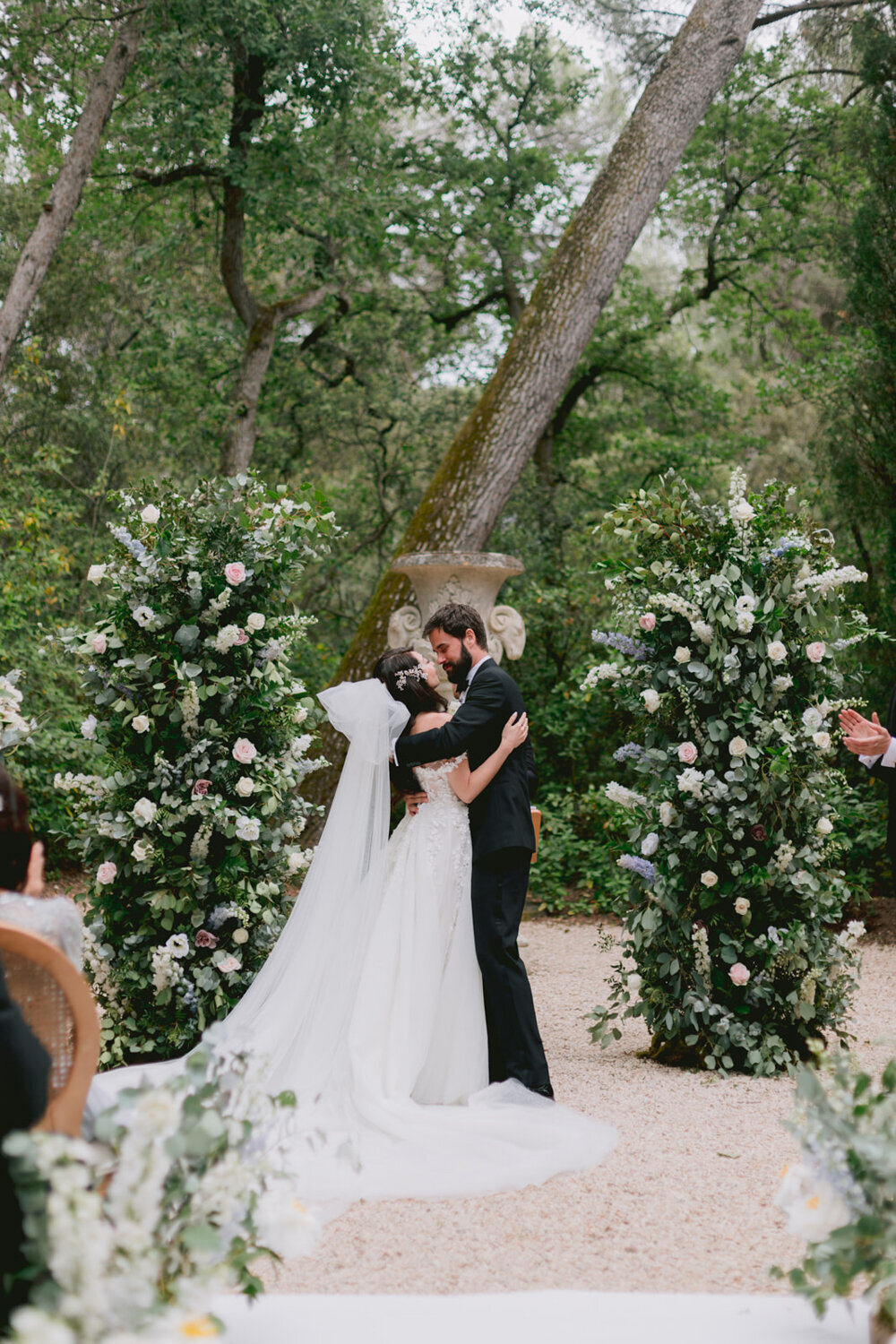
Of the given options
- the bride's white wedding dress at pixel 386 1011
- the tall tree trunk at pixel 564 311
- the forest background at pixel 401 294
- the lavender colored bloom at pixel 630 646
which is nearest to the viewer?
the bride's white wedding dress at pixel 386 1011

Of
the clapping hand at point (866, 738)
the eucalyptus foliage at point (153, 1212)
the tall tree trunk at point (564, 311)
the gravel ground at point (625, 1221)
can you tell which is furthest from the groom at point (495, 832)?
the tall tree trunk at point (564, 311)

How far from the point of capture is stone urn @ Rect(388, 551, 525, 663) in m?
6.53

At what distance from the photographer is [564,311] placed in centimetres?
831

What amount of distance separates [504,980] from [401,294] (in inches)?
405

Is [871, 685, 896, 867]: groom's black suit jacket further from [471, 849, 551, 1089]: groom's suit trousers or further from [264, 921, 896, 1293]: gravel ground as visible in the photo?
[471, 849, 551, 1089]: groom's suit trousers

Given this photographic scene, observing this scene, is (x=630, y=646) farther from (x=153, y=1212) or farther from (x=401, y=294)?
(x=401, y=294)

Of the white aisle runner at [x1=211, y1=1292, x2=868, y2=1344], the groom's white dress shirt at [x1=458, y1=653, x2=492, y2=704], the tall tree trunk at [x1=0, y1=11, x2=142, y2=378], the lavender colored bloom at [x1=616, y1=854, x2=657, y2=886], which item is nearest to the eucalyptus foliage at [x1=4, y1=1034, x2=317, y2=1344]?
the white aisle runner at [x1=211, y1=1292, x2=868, y2=1344]

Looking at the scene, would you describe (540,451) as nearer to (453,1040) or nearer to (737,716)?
(737,716)

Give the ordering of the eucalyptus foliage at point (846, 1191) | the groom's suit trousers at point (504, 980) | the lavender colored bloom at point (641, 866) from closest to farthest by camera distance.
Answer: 1. the eucalyptus foliage at point (846, 1191)
2. the groom's suit trousers at point (504, 980)
3. the lavender colored bloom at point (641, 866)

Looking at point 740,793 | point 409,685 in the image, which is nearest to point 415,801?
point 409,685

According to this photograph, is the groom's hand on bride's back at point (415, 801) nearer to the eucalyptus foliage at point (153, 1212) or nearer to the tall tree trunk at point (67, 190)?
the eucalyptus foliage at point (153, 1212)

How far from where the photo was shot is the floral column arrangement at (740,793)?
4.29 meters

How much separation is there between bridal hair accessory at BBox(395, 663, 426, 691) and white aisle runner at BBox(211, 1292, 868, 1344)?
222 cm

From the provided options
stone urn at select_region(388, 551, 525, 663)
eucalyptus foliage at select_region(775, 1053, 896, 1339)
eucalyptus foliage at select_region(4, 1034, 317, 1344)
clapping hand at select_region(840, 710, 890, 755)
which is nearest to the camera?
eucalyptus foliage at select_region(4, 1034, 317, 1344)
